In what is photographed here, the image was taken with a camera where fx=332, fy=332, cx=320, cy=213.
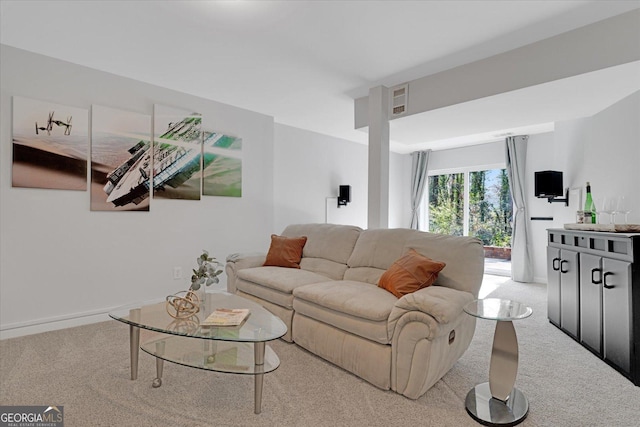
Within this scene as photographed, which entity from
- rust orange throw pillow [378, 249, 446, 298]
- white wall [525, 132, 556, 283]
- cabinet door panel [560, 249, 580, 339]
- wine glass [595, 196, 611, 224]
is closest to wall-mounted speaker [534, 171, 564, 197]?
wine glass [595, 196, 611, 224]

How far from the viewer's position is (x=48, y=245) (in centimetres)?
306

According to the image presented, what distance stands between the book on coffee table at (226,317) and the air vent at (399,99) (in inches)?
109

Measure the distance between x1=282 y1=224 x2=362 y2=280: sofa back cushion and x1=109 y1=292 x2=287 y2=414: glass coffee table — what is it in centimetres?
113

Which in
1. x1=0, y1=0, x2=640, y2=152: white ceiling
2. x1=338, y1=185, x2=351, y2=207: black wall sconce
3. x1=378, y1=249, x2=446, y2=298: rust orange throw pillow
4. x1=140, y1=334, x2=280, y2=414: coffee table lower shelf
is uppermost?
x1=0, y1=0, x2=640, y2=152: white ceiling

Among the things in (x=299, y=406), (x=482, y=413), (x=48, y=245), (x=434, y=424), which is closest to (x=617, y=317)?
(x=482, y=413)

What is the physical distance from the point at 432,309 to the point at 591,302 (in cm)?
181

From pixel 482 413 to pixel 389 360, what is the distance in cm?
55

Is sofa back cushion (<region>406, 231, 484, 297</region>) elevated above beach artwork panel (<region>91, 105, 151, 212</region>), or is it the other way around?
beach artwork panel (<region>91, 105, 151, 212</region>)

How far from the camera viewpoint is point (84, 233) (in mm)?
3260

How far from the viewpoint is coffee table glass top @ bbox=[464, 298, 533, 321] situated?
1733mm

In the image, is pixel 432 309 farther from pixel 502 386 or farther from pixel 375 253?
pixel 375 253

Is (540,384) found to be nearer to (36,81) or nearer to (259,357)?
(259,357)

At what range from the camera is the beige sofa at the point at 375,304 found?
6.37 ft

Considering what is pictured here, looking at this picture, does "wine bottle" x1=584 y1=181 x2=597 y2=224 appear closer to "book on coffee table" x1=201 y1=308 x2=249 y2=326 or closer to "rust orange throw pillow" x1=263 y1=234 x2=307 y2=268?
"rust orange throw pillow" x1=263 y1=234 x2=307 y2=268
